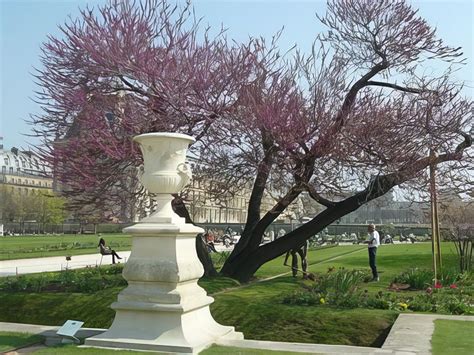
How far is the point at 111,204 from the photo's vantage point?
1548cm

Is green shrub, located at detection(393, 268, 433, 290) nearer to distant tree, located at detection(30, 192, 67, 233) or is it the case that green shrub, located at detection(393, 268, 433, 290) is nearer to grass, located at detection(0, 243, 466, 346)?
grass, located at detection(0, 243, 466, 346)

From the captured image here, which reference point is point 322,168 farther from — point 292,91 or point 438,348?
point 438,348

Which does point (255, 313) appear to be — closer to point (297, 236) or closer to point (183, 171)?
point (183, 171)

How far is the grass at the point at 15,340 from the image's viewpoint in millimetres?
8188

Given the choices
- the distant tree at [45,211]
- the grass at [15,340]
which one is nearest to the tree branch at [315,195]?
the grass at [15,340]

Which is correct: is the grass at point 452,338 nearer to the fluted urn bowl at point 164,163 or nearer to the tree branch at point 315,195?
the fluted urn bowl at point 164,163

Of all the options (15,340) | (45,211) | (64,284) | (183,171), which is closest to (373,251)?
(64,284)

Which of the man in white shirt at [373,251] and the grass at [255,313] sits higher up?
the man in white shirt at [373,251]

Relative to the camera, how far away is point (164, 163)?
8.62m

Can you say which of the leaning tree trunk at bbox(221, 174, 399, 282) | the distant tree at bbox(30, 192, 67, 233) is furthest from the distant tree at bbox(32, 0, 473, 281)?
the distant tree at bbox(30, 192, 67, 233)

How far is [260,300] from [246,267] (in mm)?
4146

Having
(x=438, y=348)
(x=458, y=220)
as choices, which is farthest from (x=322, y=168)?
(x=458, y=220)

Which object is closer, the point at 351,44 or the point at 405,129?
the point at 405,129

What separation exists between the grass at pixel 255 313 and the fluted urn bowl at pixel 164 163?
10.6ft
